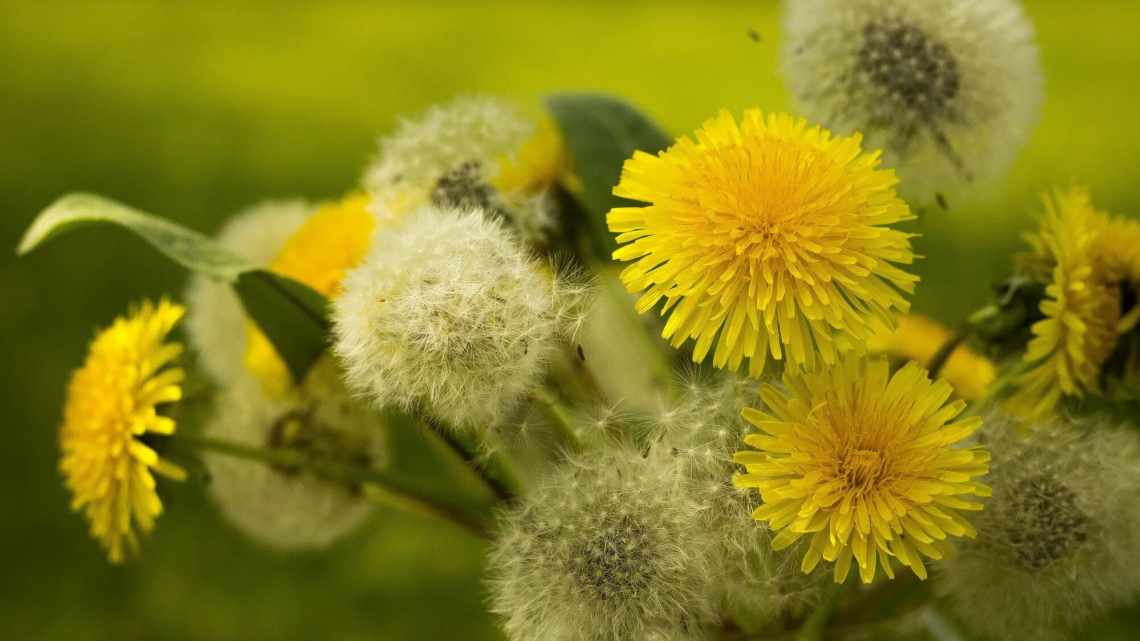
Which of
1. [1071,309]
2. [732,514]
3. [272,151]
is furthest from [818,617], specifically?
[272,151]

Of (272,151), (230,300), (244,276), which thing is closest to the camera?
(244,276)

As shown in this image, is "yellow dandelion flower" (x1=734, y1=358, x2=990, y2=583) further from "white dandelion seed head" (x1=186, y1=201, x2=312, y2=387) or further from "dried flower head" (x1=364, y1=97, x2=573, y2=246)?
"white dandelion seed head" (x1=186, y1=201, x2=312, y2=387)

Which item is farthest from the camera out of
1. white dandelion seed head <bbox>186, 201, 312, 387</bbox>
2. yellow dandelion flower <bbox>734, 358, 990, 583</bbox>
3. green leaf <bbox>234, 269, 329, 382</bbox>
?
white dandelion seed head <bbox>186, 201, 312, 387</bbox>

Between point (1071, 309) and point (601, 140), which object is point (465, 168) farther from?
point (1071, 309)

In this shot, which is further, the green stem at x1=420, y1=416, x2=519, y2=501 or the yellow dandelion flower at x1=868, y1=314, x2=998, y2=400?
the yellow dandelion flower at x1=868, y1=314, x2=998, y2=400

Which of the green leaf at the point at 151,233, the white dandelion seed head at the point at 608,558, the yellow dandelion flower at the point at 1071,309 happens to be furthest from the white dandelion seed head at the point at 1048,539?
the green leaf at the point at 151,233

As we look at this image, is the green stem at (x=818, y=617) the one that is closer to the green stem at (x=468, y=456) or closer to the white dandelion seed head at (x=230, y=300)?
the green stem at (x=468, y=456)

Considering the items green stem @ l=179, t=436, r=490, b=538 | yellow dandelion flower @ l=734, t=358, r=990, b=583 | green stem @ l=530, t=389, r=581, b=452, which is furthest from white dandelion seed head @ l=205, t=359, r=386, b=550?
yellow dandelion flower @ l=734, t=358, r=990, b=583
